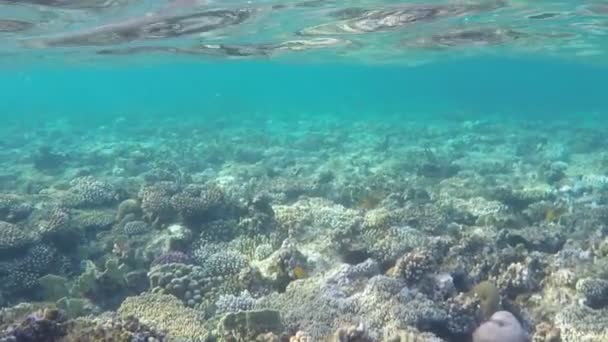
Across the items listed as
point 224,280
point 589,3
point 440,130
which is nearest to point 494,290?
point 224,280

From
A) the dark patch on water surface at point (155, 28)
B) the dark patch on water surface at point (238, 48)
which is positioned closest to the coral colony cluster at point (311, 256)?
the dark patch on water surface at point (155, 28)

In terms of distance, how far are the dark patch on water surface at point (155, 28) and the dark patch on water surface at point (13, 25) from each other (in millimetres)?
2124

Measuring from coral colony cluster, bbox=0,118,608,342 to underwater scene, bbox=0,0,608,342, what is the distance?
4 cm

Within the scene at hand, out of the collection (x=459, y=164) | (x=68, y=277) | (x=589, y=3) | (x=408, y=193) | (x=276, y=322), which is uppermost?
(x=589, y=3)

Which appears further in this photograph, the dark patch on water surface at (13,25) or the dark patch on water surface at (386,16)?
the dark patch on water surface at (386,16)

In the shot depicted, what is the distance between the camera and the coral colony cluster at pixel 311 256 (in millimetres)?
7426

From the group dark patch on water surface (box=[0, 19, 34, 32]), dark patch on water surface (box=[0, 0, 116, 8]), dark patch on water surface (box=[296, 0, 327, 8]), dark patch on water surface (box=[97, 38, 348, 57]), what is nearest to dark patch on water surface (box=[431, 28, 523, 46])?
dark patch on water surface (box=[97, 38, 348, 57])

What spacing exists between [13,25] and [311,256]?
1709cm

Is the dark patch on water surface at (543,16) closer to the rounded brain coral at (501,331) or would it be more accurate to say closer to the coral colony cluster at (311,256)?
the coral colony cluster at (311,256)

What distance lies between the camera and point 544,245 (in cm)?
1098

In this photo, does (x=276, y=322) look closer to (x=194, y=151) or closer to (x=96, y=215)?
(x=96, y=215)

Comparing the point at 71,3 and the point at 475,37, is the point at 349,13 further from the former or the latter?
the point at 475,37

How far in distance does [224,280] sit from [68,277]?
153 inches

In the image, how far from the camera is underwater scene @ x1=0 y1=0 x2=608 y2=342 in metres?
7.66
